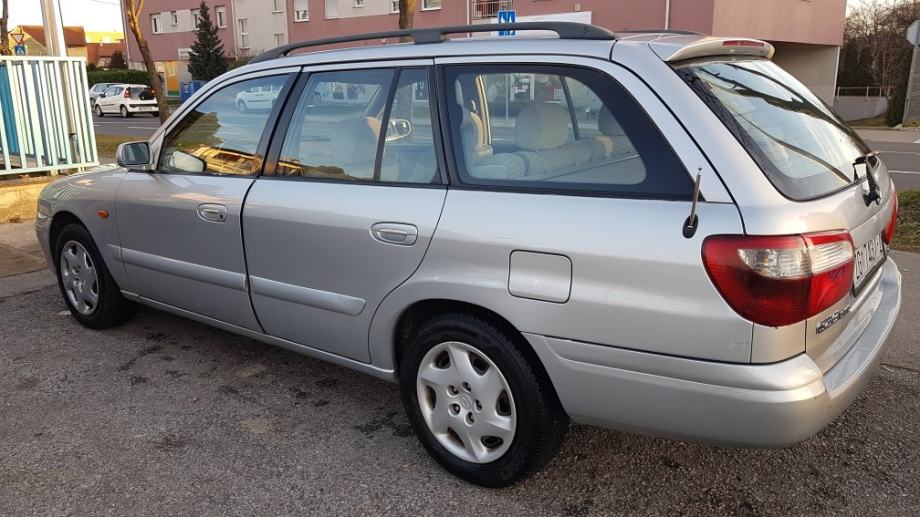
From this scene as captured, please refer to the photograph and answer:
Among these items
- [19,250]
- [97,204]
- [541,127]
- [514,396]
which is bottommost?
[19,250]

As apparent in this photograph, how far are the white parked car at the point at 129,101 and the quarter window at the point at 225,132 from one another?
102 feet

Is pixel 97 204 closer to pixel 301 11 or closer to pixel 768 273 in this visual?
pixel 768 273

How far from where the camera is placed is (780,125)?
2648 mm

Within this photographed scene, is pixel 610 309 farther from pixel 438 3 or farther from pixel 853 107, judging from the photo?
pixel 853 107

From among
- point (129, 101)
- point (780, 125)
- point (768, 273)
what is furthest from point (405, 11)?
point (129, 101)

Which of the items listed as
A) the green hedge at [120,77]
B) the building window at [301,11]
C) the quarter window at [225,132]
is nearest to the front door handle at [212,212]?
the quarter window at [225,132]

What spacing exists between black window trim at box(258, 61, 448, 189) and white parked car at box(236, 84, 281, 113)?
13 centimetres

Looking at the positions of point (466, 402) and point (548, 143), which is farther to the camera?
point (466, 402)

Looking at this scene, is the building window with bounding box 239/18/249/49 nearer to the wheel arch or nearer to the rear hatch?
the wheel arch

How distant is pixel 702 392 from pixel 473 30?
5.80 ft

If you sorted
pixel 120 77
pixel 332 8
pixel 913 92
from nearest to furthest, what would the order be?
pixel 913 92
pixel 332 8
pixel 120 77

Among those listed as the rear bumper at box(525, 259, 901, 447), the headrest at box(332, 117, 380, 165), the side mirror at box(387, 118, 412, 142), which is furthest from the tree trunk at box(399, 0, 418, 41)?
the rear bumper at box(525, 259, 901, 447)

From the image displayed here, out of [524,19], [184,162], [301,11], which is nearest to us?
[184,162]

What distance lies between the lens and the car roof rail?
107 inches
